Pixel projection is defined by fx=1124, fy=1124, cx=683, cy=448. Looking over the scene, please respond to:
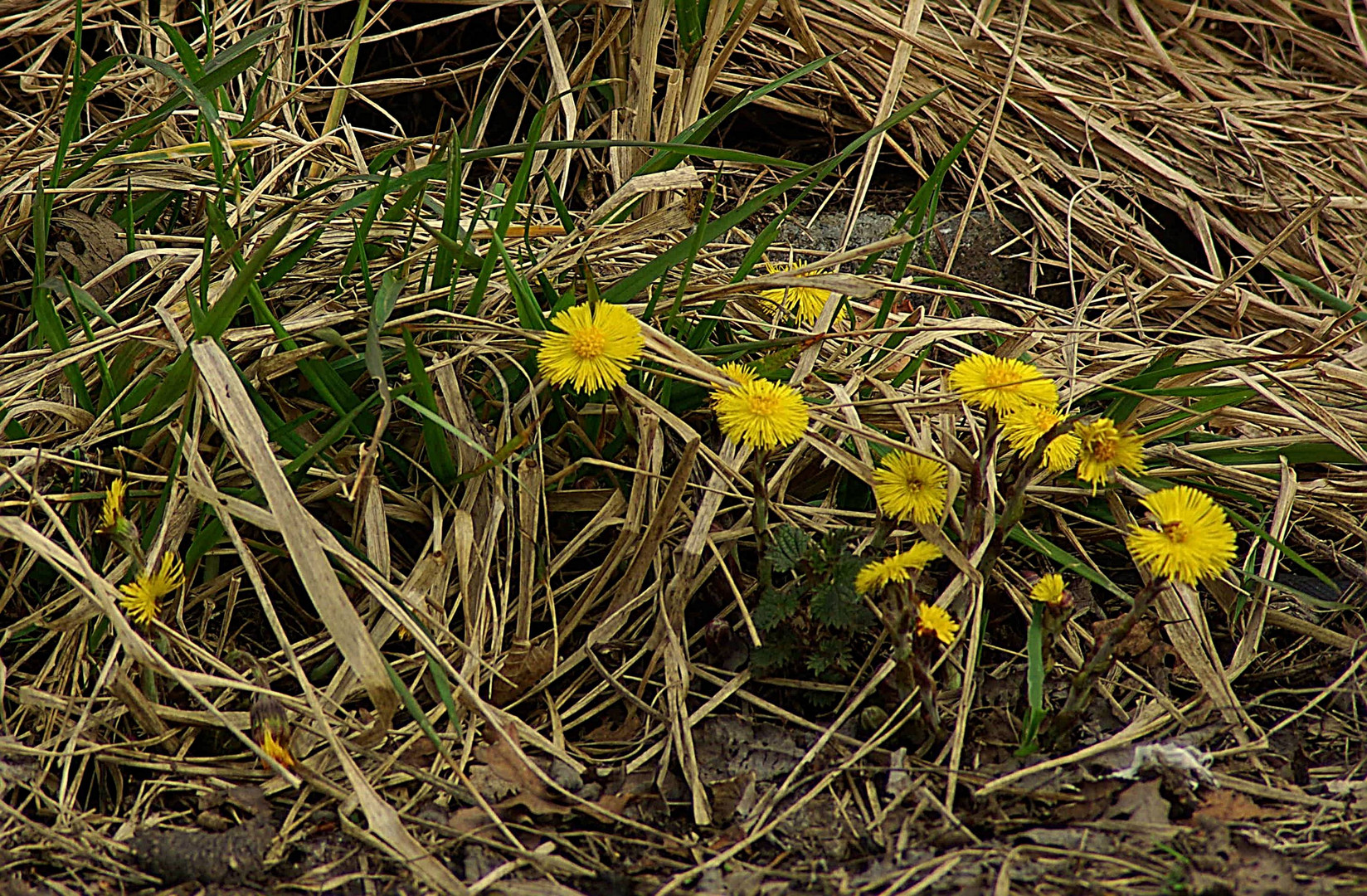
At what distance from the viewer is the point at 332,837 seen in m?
1.20

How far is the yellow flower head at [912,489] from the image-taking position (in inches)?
50.6

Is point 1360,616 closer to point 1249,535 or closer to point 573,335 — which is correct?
point 1249,535

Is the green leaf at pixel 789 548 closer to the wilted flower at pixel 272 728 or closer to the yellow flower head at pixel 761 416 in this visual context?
the yellow flower head at pixel 761 416

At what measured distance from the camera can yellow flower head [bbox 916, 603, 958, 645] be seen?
120 centimetres

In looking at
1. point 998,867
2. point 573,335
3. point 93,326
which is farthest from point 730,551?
point 93,326

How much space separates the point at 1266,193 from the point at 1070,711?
1558 millimetres

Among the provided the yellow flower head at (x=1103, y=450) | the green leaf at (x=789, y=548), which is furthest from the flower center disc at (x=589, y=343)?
the yellow flower head at (x=1103, y=450)

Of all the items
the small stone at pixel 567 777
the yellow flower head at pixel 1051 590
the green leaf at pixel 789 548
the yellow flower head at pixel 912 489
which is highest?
the yellow flower head at pixel 912 489

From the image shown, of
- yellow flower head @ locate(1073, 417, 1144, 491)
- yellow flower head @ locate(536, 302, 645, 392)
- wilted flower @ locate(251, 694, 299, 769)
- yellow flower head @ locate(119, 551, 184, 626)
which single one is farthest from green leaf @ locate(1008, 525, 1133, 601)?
yellow flower head @ locate(119, 551, 184, 626)

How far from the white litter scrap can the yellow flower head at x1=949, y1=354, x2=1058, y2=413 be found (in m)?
0.40

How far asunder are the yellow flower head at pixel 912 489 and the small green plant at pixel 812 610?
76 mm

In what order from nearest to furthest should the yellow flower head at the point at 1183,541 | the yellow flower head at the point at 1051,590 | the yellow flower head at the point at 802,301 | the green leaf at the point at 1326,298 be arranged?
the yellow flower head at the point at 1183,541, the yellow flower head at the point at 1051,590, the yellow flower head at the point at 802,301, the green leaf at the point at 1326,298

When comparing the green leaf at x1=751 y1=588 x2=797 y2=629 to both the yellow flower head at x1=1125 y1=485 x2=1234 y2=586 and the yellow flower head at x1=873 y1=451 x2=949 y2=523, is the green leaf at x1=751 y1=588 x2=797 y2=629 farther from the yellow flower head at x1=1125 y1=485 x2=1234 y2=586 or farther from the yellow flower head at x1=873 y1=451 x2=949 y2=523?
the yellow flower head at x1=1125 y1=485 x2=1234 y2=586

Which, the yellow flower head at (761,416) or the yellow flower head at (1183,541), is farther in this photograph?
the yellow flower head at (761,416)
